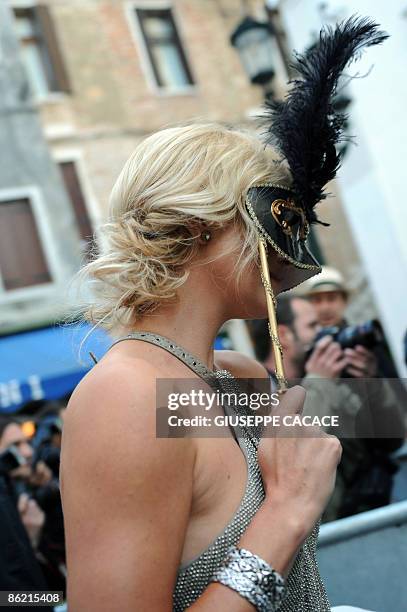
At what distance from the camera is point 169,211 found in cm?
157

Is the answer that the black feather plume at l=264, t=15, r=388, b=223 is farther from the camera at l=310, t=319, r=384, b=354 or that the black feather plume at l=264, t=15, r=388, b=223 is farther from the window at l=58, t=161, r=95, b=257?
the window at l=58, t=161, r=95, b=257

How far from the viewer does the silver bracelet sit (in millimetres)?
1312

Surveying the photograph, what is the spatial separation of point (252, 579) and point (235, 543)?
0.28 feet

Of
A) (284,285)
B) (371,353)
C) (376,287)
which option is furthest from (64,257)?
(284,285)

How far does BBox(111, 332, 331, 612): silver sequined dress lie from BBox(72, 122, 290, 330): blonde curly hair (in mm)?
112

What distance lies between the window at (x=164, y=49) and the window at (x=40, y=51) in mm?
2076

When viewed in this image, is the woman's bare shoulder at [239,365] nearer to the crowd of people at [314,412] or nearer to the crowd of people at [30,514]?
the crowd of people at [314,412]

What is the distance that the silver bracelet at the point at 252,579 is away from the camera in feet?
4.31

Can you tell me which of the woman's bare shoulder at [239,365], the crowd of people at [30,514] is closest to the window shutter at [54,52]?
the crowd of people at [30,514]

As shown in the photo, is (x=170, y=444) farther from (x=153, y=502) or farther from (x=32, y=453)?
(x=32, y=453)

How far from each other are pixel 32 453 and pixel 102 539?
3788 millimetres

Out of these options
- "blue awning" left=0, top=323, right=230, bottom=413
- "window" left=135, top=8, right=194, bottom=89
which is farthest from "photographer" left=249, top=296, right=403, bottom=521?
"window" left=135, top=8, right=194, bottom=89

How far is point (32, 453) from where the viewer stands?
489 centimetres

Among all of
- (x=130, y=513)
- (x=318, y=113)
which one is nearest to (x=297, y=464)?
(x=130, y=513)
